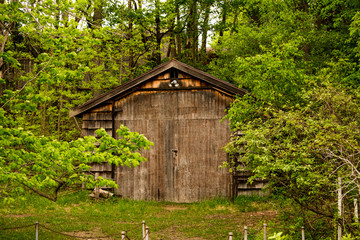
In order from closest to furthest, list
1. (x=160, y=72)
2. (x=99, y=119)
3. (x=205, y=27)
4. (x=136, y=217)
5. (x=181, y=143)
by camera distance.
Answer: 1. (x=136, y=217)
2. (x=160, y=72)
3. (x=181, y=143)
4. (x=99, y=119)
5. (x=205, y=27)

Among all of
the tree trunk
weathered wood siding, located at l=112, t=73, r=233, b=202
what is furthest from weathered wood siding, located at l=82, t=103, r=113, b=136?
the tree trunk

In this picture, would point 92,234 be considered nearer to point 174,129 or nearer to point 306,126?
point 174,129

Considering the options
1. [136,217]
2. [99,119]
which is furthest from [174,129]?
[136,217]

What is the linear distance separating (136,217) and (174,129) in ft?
15.2

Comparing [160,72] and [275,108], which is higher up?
[160,72]

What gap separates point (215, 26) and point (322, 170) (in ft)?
72.2

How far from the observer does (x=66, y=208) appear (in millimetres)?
15336

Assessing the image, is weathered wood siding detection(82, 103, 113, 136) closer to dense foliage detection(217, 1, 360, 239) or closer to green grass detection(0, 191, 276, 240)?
green grass detection(0, 191, 276, 240)

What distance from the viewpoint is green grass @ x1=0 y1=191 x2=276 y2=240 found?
12.0 metres

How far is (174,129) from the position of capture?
1677cm

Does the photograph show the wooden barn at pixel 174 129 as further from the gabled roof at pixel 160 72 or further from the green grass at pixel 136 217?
the green grass at pixel 136 217

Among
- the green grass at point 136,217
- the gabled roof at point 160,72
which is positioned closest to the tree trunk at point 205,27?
the gabled roof at point 160,72

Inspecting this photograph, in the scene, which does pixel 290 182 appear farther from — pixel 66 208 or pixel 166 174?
pixel 66 208

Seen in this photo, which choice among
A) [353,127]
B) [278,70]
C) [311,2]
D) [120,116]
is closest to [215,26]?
[311,2]
